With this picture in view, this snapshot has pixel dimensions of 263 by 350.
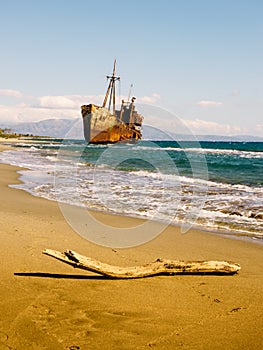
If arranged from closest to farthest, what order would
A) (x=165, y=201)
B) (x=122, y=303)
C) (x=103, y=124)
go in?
(x=122, y=303) → (x=165, y=201) → (x=103, y=124)

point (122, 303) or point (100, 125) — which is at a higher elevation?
point (100, 125)

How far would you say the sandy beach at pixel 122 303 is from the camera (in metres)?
2.93

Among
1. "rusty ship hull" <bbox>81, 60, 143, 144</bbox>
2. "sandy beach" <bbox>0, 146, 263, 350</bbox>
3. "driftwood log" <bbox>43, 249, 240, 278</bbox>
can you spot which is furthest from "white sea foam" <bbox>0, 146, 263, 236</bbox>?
"rusty ship hull" <bbox>81, 60, 143, 144</bbox>

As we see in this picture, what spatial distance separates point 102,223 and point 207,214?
2912 mm

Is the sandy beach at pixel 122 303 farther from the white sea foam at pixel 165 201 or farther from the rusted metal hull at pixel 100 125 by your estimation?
the rusted metal hull at pixel 100 125

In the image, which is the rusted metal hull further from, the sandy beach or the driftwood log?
the driftwood log

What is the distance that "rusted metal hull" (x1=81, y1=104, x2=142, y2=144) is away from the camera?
181 feet

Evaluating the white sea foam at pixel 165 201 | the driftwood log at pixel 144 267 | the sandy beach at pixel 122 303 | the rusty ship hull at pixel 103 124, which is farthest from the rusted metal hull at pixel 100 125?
the driftwood log at pixel 144 267

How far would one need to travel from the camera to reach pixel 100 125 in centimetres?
5719

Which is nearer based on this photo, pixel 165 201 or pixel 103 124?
pixel 165 201

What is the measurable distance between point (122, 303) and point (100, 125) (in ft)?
179

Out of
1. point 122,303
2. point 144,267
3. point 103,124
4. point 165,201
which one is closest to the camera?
point 122,303

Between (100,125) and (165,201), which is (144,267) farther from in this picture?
(100,125)

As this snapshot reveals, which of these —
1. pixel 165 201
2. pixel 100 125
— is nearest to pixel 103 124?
pixel 100 125
